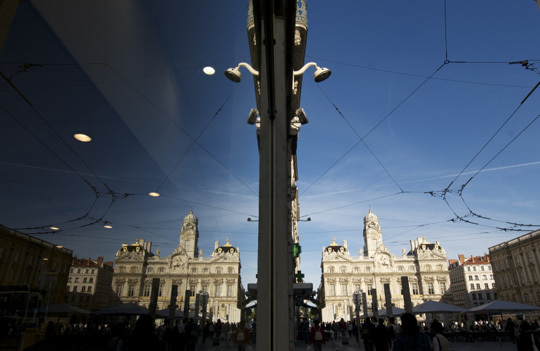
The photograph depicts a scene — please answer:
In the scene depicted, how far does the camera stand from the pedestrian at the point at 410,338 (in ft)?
10.7

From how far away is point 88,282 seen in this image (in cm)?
236

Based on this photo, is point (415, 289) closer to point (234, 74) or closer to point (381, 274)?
point (381, 274)

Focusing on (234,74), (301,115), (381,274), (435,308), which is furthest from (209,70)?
(381,274)

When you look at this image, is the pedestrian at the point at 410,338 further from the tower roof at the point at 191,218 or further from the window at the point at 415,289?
the window at the point at 415,289

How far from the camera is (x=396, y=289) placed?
6066 centimetres

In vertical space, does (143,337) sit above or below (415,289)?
below

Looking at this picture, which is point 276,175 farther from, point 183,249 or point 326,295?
point 326,295

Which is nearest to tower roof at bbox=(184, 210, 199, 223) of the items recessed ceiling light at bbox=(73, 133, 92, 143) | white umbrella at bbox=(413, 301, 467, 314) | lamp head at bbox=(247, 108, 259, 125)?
lamp head at bbox=(247, 108, 259, 125)

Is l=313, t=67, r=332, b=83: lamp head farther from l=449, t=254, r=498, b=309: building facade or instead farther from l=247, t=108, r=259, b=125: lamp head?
l=449, t=254, r=498, b=309: building facade

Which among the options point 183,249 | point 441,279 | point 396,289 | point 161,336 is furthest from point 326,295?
point 183,249

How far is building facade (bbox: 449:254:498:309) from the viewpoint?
243 feet

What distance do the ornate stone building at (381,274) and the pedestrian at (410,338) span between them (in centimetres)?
6066

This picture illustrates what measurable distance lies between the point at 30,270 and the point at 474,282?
3672 inches

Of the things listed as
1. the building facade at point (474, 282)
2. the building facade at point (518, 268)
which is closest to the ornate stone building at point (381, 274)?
the building facade at point (518, 268)
